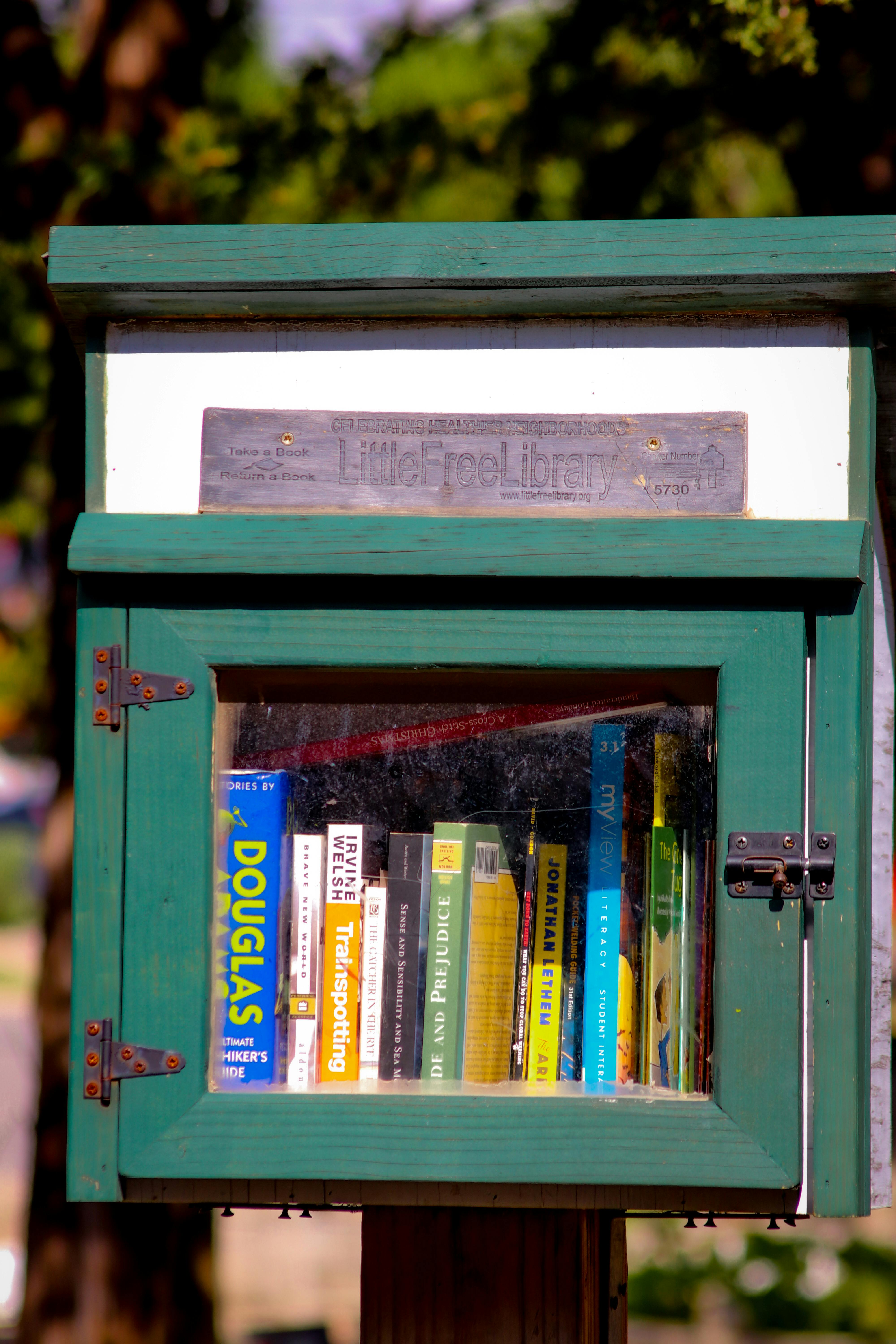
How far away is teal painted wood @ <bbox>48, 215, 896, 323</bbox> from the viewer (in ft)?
4.56

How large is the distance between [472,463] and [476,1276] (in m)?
0.98

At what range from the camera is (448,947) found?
149 centimetres

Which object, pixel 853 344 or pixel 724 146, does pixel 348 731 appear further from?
pixel 724 146

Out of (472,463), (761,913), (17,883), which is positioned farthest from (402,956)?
(17,883)

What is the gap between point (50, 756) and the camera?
350 centimetres

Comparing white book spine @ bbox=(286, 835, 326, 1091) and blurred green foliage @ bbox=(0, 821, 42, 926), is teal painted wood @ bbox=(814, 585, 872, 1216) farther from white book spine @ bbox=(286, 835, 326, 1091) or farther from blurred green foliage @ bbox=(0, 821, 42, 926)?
blurred green foliage @ bbox=(0, 821, 42, 926)

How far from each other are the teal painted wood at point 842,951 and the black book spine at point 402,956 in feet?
1.41

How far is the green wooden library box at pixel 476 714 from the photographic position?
1.38 metres

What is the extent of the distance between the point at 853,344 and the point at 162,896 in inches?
37.4

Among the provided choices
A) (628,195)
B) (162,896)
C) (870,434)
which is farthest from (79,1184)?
(628,195)

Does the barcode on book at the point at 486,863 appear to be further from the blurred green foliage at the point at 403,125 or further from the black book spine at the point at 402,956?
the blurred green foliage at the point at 403,125

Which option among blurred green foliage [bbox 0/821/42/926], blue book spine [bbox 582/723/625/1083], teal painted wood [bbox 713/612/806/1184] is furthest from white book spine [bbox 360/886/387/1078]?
blurred green foliage [bbox 0/821/42/926]

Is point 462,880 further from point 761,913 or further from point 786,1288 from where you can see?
point 786,1288

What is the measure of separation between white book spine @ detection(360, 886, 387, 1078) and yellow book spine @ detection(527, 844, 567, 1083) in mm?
171
